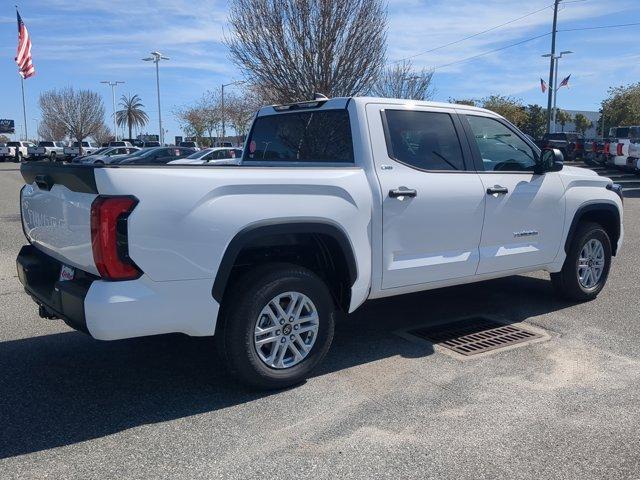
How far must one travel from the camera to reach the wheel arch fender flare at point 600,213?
5.98 metres

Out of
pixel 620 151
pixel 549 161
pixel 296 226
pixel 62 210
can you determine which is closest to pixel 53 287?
pixel 62 210

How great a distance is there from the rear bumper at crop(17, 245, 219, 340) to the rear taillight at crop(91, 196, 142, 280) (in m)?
0.09

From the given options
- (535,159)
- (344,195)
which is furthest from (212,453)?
(535,159)

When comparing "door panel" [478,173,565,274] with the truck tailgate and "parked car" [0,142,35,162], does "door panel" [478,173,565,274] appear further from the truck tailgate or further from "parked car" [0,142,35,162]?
"parked car" [0,142,35,162]

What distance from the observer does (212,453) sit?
333cm

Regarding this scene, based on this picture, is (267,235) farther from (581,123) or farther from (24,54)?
(581,123)

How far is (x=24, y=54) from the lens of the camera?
32094 millimetres

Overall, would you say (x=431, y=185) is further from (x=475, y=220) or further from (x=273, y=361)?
(x=273, y=361)

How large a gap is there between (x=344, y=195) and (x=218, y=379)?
5.16 feet

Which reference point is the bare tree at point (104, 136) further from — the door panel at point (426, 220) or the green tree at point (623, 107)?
the door panel at point (426, 220)

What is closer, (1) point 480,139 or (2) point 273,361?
(2) point 273,361

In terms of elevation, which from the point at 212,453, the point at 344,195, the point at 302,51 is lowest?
the point at 212,453

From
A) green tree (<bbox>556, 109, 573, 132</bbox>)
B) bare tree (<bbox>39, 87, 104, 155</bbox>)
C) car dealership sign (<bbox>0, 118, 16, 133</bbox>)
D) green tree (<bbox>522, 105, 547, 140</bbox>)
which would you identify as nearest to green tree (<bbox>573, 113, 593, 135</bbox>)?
green tree (<bbox>556, 109, 573, 132</bbox>)

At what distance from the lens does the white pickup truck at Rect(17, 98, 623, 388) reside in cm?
346
